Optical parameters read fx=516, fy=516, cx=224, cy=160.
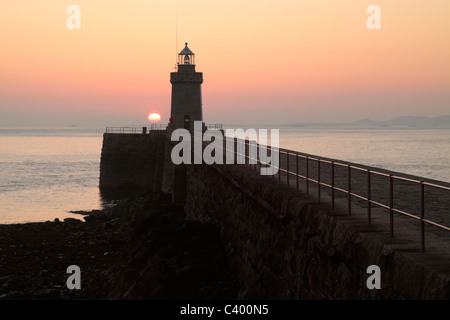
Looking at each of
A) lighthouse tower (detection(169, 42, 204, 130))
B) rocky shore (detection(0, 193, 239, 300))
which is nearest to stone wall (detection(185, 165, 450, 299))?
rocky shore (detection(0, 193, 239, 300))

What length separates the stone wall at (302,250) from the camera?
545 centimetres

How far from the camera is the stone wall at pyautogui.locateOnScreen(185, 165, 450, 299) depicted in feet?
17.9

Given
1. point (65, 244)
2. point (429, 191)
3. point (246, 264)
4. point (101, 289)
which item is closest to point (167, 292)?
point (246, 264)

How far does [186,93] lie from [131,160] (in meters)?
9.89

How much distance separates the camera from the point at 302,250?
27.4 feet

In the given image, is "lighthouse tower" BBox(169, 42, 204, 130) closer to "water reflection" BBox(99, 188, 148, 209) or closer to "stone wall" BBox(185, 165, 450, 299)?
"water reflection" BBox(99, 188, 148, 209)

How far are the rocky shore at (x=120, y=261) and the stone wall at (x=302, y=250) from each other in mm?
775

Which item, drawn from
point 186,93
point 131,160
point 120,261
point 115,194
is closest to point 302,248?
point 120,261

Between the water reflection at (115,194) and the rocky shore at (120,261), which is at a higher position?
the rocky shore at (120,261)

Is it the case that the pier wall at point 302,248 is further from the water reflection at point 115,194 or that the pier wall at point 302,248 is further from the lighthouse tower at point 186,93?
A: the lighthouse tower at point 186,93

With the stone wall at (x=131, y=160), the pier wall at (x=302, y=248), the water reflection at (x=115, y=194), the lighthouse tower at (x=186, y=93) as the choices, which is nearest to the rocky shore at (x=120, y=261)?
the pier wall at (x=302, y=248)

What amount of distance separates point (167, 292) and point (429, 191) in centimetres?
640

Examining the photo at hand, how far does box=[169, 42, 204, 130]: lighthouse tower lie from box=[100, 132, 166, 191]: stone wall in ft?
18.6
